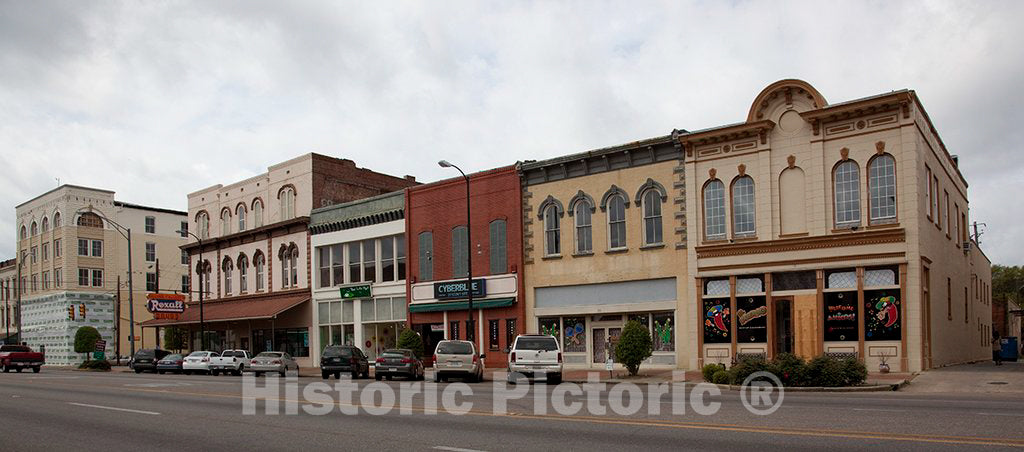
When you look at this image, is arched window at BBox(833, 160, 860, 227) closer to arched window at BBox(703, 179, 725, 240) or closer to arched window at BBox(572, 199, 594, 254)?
arched window at BBox(703, 179, 725, 240)

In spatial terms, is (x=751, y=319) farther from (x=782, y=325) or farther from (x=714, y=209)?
(x=714, y=209)

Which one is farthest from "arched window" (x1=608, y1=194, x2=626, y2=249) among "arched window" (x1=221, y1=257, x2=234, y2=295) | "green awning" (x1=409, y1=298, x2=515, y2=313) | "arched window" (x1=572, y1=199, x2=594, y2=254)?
"arched window" (x1=221, y1=257, x2=234, y2=295)

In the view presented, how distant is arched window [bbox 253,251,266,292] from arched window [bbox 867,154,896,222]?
37.1 metres

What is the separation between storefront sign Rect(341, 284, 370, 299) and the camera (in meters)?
48.0

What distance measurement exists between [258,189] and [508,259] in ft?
73.2

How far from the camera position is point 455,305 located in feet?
141

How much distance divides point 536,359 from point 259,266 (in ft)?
104

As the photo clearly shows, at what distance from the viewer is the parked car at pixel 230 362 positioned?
144ft

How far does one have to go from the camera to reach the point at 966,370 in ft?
98.0

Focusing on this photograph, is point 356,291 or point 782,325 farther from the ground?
point 356,291

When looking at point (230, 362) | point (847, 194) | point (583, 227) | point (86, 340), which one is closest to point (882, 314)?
point (847, 194)

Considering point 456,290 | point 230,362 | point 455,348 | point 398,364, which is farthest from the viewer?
point 230,362

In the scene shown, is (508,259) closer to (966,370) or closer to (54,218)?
(966,370)

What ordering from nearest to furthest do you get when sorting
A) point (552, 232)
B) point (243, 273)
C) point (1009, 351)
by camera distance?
point (1009, 351) < point (552, 232) < point (243, 273)
